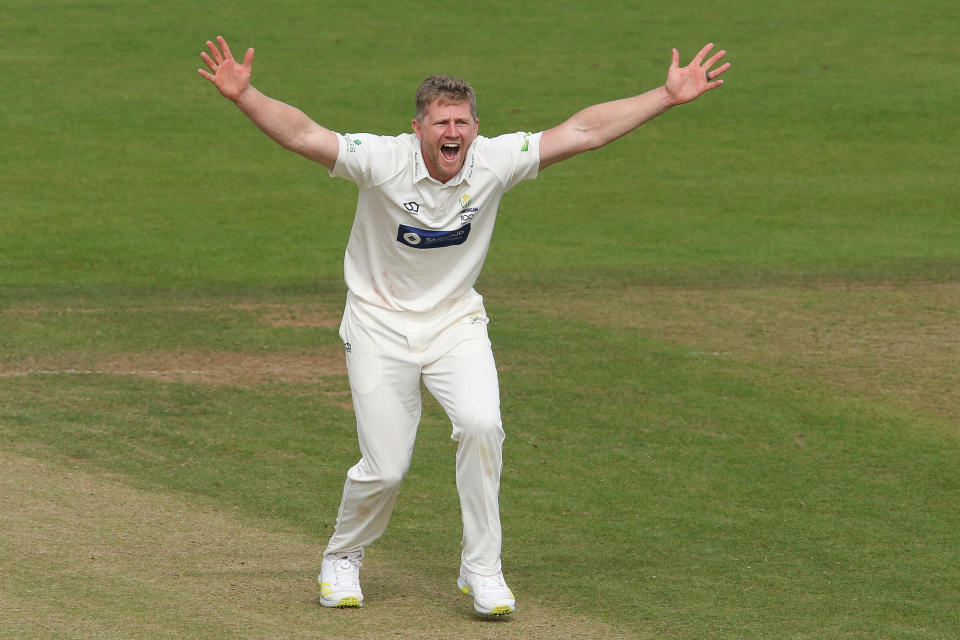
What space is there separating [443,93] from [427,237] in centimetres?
65

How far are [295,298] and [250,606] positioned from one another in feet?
27.9

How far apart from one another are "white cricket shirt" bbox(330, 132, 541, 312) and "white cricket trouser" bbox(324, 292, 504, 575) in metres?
0.12

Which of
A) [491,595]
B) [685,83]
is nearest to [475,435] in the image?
[491,595]

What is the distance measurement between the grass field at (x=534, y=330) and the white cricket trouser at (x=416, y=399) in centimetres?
46

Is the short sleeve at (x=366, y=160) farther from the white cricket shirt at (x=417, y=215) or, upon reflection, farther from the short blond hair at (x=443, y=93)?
the short blond hair at (x=443, y=93)

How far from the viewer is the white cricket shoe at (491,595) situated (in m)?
6.60

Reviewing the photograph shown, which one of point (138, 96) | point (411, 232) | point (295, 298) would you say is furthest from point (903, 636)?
point (138, 96)

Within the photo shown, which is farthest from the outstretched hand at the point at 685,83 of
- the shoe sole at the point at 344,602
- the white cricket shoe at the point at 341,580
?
the shoe sole at the point at 344,602

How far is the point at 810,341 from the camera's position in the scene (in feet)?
42.9

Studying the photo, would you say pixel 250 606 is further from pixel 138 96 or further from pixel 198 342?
pixel 138 96

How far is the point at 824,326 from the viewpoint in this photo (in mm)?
13641

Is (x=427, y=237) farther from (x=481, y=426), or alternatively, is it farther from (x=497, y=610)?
(x=497, y=610)

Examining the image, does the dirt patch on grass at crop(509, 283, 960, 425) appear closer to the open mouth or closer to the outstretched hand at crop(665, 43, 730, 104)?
the outstretched hand at crop(665, 43, 730, 104)

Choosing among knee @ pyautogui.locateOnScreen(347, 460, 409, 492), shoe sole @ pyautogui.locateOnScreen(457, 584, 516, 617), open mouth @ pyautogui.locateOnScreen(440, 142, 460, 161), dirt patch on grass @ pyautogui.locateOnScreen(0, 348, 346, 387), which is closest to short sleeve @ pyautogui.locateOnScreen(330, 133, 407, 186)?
open mouth @ pyautogui.locateOnScreen(440, 142, 460, 161)
